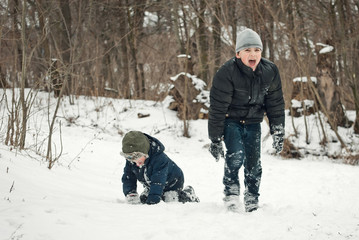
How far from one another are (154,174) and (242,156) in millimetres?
884

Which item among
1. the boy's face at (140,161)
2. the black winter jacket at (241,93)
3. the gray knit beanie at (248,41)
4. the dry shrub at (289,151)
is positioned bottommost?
the dry shrub at (289,151)

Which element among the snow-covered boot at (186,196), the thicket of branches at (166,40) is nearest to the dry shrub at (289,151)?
the thicket of branches at (166,40)

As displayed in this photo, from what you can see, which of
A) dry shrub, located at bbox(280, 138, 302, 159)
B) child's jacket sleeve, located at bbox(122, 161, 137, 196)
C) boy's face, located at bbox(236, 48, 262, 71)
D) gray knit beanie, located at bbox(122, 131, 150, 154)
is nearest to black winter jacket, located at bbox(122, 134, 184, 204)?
child's jacket sleeve, located at bbox(122, 161, 137, 196)

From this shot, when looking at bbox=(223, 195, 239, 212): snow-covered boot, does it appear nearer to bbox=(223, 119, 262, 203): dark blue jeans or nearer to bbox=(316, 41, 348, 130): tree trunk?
bbox=(223, 119, 262, 203): dark blue jeans

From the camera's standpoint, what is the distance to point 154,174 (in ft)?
10.5

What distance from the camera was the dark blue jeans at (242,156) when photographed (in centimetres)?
296

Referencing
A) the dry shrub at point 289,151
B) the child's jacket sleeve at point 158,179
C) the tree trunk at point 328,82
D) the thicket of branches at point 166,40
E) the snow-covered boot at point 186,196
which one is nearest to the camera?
the child's jacket sleeve at point 158,179

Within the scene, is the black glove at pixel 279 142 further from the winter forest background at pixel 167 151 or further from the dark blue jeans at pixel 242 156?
the winter forest background at pixel 167 151

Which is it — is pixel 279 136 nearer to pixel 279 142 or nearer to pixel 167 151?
pixel 279 142

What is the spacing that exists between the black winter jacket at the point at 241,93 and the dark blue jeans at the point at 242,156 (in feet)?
0.25

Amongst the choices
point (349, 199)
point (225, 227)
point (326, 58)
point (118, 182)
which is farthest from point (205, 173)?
point (326, 58)

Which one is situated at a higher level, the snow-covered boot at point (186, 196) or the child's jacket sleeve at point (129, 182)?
the child's jacket sleeve at point (129, 182)

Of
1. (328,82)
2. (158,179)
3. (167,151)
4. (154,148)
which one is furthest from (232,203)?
(328,82)

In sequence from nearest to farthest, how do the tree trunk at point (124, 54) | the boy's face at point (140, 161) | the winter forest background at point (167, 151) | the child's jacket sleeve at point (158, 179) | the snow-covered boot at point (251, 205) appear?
the winter forest background at point (167, 151) → the snow-covered boot at point (251, 205) → the child's jacket sleeve at point (158, 179) → the boy's face at point (140, 161) → the tree trunk at point (124, 54)
